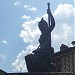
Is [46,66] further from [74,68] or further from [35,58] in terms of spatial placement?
[74,68]

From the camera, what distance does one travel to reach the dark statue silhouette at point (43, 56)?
16.7 m

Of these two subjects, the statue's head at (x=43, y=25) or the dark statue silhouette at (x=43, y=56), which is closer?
the dark statue silhouette at (x=43, y=56)

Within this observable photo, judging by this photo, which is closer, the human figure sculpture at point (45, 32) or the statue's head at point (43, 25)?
the human figure sculpture at point (45, 32)

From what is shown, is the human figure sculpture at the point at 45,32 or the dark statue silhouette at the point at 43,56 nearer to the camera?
the dark statue silhouette at the point at 43,56

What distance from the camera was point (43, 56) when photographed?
55.7 feet

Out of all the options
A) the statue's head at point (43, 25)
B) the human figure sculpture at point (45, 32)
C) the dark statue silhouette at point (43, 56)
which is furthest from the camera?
the statue's head at point (43, 25)

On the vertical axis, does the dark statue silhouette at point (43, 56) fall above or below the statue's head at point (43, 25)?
below

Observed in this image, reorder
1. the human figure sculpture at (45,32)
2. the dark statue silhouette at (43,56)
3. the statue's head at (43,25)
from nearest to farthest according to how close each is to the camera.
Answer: the dark statue silhouette at (43,56) → the human figure sculpture at (45,32) → the statue's head at (43,25)

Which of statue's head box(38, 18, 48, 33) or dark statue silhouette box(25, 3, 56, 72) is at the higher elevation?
statue's head box(38, 18, 48, 33)

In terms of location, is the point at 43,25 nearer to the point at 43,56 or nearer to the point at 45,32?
the point at 45,32

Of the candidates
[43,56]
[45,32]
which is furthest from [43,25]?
[43,56]

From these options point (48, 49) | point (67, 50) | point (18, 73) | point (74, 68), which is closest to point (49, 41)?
point (48, 49)

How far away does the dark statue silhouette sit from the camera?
16688 millimetres

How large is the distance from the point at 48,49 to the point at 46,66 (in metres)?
0.93
